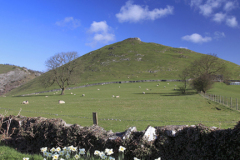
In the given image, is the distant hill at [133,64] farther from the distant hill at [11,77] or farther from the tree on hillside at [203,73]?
the distant hill at [11,77]

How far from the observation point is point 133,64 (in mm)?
143375

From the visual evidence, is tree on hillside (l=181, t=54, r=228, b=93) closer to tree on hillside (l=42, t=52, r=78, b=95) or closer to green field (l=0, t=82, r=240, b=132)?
green field (l=0, t=82, r=240, b=132)

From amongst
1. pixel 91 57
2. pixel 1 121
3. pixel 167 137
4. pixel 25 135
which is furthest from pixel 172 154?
pixel 91 57

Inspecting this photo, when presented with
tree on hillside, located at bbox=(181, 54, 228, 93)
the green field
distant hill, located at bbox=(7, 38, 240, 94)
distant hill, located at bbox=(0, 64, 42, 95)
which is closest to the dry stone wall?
the green field

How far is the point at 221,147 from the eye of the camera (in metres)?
5.82

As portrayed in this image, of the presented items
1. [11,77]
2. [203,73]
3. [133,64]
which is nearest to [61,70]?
[203,73]

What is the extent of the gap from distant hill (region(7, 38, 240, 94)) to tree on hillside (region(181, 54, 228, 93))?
4050 centimetres

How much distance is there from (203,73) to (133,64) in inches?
3706

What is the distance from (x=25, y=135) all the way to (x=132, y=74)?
114105 millimetres

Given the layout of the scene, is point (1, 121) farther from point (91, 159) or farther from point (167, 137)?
point (167, 137)

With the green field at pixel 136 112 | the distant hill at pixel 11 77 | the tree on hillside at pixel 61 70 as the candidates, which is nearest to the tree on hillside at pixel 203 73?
the green field at pixel 136 112

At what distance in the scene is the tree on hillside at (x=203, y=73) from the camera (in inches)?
1715

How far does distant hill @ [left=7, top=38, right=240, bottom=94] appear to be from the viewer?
376 feet

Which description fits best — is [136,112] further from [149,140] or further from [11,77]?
[11,77]
